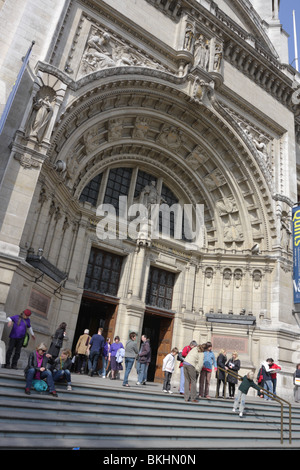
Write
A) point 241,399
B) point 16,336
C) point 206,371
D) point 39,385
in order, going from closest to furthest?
point 39,385 → point 16,336 → point 241,399 → point 206,371

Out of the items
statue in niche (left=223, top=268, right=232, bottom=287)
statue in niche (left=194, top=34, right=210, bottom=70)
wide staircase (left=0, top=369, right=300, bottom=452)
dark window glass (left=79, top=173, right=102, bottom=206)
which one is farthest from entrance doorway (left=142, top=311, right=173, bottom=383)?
statue in niche (left=194, top=34, right=210, bottom=70)

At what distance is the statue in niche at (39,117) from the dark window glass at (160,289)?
847 centimetres

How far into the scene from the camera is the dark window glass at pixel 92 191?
15.7 metres

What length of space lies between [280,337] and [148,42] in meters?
14.0

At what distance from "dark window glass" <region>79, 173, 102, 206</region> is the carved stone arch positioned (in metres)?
0.81

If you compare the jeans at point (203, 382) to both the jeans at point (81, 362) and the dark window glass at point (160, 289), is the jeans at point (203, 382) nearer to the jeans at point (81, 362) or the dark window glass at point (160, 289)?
the jeans at point (81, 362)

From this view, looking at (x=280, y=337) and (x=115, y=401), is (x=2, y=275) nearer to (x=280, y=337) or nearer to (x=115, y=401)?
(x=115, y=401)

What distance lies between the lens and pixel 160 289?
1712 centimetres

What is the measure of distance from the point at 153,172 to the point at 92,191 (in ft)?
12.3

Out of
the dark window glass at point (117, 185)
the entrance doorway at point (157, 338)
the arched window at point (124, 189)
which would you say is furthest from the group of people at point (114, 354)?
the dark window glass at point (117, 185)

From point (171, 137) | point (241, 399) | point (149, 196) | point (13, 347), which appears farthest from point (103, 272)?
point (241, 399)

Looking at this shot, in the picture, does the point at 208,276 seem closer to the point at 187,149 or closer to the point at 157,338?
the point at 157,338
